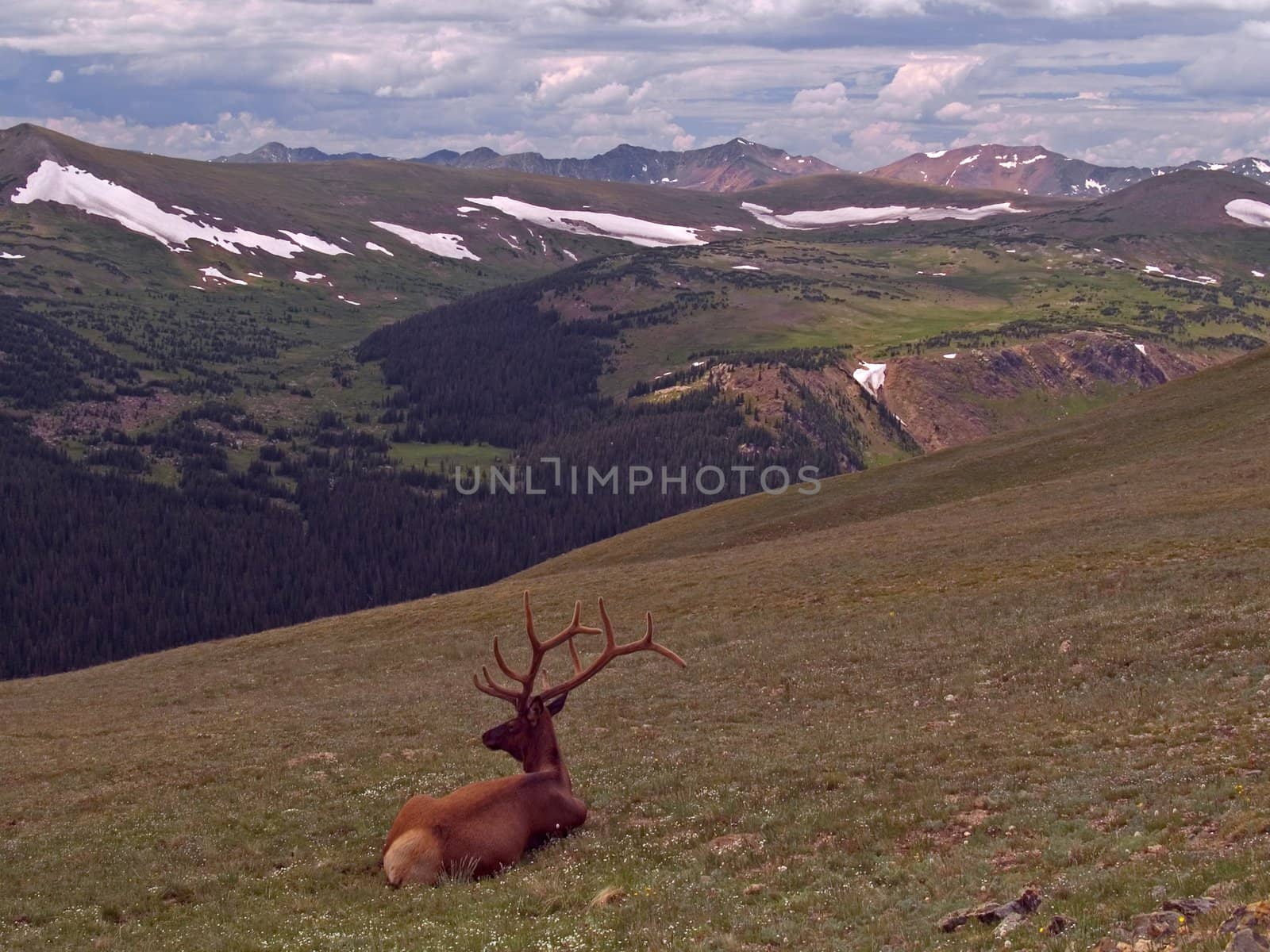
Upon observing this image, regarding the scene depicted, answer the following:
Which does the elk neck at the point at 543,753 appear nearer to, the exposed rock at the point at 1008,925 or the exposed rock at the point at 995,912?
the exposed rock at the point at 995,912

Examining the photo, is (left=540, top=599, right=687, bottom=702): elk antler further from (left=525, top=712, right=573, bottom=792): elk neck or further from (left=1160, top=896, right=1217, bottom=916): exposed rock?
(left=1160, top=896, right=1217, bottom=916): exposed rock

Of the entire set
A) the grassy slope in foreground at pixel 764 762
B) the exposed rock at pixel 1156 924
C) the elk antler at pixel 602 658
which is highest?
the elk antler at pixel 602 658

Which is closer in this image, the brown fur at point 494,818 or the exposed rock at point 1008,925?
the exposed rock at point 1008,925

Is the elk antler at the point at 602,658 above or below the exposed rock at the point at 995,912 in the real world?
above

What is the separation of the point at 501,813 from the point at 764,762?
6.83 metres

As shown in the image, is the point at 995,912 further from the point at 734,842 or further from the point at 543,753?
the point at 543,753

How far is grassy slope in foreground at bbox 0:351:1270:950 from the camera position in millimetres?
14875

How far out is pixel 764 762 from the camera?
915 inches

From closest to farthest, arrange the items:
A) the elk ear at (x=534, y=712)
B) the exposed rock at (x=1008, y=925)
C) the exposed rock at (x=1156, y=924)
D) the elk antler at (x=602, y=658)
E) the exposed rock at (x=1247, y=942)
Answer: the exposed rock at (x=1247, y=942) → the exposed rock at (x=1156, y=924) → the exposed rock at (x=1008, y=925) → the elk ear at (x=534, y=712) → the elk antler at (x=602, y=658)

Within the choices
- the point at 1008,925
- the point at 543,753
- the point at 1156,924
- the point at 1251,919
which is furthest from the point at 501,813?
the point at 1251,919

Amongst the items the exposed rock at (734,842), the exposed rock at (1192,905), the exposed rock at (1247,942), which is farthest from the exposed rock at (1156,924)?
the exposed rock at (734,842)

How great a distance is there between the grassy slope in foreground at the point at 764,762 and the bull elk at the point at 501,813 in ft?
1.75

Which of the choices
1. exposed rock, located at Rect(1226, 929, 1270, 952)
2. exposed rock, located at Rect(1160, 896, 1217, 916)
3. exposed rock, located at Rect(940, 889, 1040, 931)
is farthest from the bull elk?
exposed rock, located at Rect(1226, 929, 1270, 952)

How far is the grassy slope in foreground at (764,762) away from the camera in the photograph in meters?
14.9
